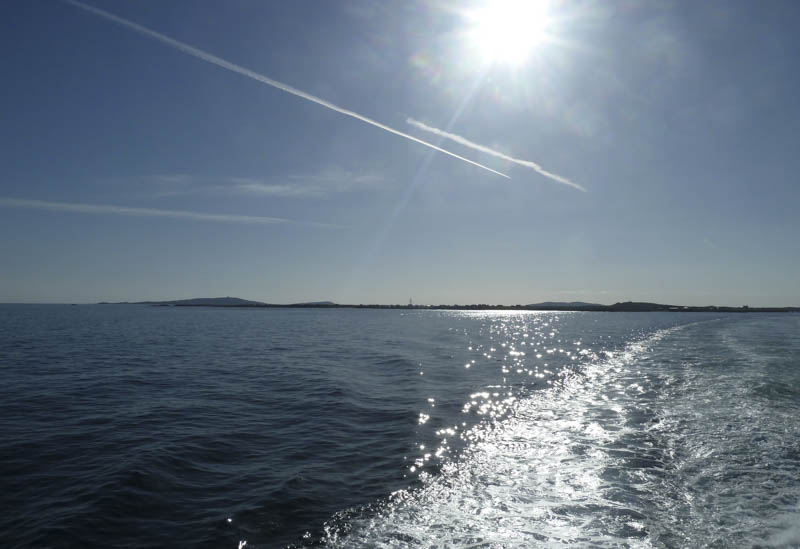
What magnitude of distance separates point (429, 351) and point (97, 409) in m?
28.5

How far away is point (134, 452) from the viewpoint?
1244 centimetres

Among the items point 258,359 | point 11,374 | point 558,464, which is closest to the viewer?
point 558,464

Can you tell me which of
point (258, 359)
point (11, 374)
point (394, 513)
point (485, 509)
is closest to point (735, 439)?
point (485, 509)

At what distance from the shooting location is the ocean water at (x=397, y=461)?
8.27 metres

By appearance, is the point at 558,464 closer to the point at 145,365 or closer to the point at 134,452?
the point at 134,452

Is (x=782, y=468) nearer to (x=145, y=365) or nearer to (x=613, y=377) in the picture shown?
(x=613, y=377)

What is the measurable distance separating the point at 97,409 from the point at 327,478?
12355 millimetres

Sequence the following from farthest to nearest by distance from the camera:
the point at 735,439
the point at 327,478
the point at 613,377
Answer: the point at 613,377 < the point at 735,439 < the point at 327,478

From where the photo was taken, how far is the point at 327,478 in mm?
10859

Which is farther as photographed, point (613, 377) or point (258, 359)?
point (258, 359)

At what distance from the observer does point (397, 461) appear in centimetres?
1218

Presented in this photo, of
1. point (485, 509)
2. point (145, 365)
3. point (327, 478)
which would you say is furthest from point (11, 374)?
point (485, 509)

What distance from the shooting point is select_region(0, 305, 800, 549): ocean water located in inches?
325

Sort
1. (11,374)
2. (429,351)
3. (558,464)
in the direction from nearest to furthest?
(558,464) → (11,374) → (429,351)
